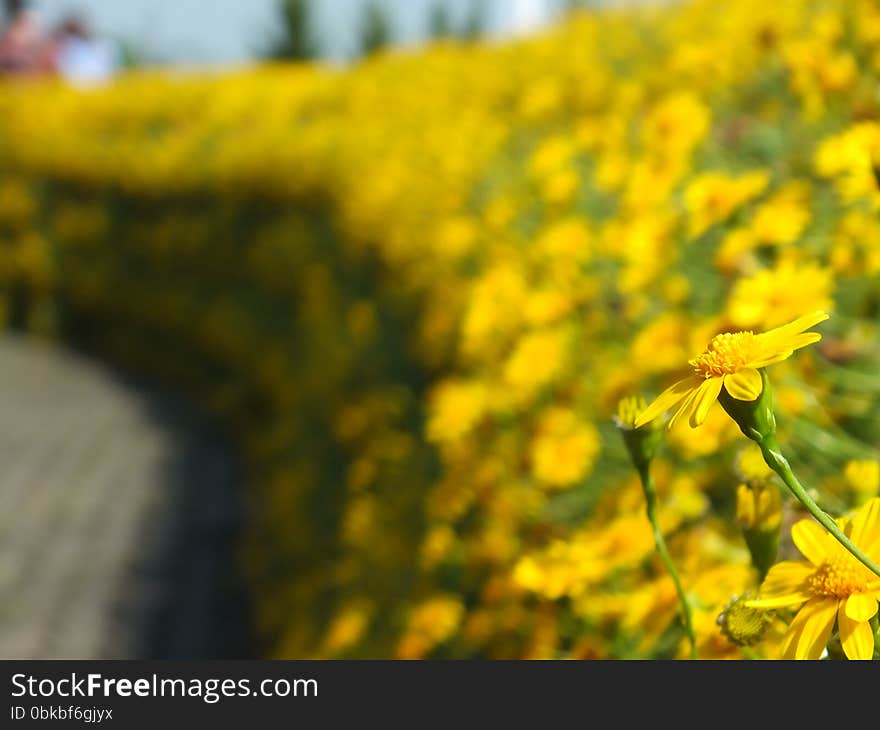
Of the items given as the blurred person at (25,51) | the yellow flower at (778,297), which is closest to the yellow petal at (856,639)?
the yellow flower at (778,297)

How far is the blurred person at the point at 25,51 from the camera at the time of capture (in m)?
12.2

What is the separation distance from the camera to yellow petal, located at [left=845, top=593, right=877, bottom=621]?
0.78 m

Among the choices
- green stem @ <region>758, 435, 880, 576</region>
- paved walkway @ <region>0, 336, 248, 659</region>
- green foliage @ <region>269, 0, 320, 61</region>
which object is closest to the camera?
green stem @ <region>758, 435, 880, 576</region>

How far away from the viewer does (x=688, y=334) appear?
73.3 inches

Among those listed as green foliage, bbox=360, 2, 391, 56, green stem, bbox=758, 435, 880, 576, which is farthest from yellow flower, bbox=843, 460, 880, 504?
green foliage, bbox=360, 2, 391, 56

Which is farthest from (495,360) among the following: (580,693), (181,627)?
(181,627)

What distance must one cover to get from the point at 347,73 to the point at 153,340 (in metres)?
2.35

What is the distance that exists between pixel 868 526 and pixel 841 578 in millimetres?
38

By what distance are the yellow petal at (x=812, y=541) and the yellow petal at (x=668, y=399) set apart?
13 cm

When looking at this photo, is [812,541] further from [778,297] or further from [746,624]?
[778,297]

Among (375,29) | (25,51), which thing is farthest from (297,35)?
(25,51)

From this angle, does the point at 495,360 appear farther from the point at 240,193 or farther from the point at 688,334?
the point at 240,193

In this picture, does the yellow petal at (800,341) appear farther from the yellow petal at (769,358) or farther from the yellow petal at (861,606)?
the yellow petal at (861,606)

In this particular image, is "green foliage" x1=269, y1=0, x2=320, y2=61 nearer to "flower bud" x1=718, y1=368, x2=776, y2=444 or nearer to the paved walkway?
the paved walkway
